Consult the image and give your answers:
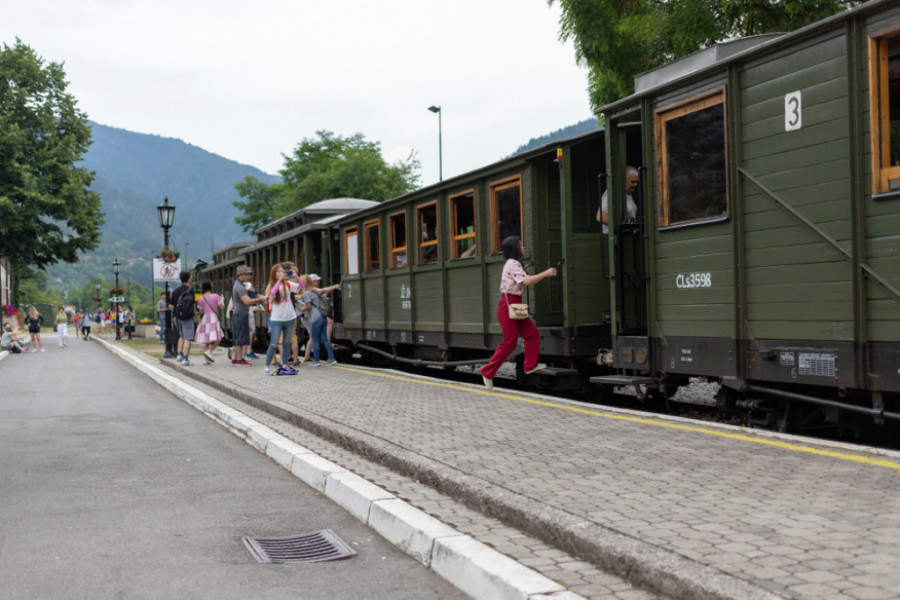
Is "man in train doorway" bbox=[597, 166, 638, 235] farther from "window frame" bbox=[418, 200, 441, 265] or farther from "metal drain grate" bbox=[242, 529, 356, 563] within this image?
"metal drain grate" bbox=[242, 529, 356, 563]

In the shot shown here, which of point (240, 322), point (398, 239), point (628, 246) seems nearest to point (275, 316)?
point (398, 239)

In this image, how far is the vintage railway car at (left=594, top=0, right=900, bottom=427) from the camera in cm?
646

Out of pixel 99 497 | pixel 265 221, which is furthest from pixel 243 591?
pixel 265 221

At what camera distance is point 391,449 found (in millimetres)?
6566

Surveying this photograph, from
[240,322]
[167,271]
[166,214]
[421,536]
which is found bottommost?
[421,536]

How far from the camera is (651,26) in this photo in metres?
16.9

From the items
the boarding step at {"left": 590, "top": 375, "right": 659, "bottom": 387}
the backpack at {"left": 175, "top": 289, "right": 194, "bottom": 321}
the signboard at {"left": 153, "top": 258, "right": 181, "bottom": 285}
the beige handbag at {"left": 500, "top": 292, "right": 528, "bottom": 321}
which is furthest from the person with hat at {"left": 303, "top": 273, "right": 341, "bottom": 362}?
the boarding step at {"left": 590, "top": 375, "right": 659, "bottom": 387}

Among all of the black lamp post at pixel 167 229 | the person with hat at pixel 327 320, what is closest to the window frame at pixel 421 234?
the person with hat at pixel 327 320

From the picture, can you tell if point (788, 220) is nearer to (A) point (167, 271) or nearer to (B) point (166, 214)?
(A) point (167, 271)

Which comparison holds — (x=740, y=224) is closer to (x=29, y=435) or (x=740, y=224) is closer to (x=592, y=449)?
(x=592, y=449)

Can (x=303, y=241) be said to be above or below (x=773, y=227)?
above

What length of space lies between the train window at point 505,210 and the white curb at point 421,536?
4.73 meters

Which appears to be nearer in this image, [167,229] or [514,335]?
[514,335]

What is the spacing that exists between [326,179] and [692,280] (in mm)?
51988
